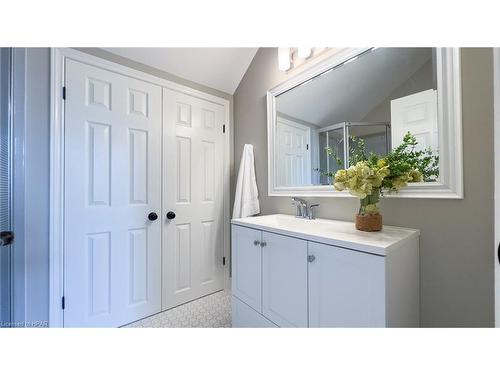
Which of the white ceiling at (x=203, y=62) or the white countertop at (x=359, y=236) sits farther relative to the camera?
the white ceiling at (x=203, y=62)

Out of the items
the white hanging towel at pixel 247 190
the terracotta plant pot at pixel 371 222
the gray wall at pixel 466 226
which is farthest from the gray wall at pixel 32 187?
the gray wall at pixel 466 226

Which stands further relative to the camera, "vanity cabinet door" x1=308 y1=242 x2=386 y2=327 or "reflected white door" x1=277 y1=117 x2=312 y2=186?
"reflected white door" x1=277 y1=117 x2=312 y2=186

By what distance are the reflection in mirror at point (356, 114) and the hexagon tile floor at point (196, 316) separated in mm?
1152

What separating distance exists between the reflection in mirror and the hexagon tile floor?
115 centimetres

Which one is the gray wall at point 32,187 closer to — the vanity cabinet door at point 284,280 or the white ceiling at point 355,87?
the vanity cabinet door at point 284,280

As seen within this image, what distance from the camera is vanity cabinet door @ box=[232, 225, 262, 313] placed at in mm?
1142

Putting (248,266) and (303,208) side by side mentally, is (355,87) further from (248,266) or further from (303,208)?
(248,266)

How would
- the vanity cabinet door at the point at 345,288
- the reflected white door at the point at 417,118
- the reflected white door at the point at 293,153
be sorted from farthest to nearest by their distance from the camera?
the reflected white door at the point at 293,153, the reflected white door at the point at 417,118, the vanity cabinet door at the point at 345,288

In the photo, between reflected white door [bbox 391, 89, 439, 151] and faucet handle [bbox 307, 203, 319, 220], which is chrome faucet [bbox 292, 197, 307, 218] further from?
reflected white door [bbox 391, 89, 439, 151]

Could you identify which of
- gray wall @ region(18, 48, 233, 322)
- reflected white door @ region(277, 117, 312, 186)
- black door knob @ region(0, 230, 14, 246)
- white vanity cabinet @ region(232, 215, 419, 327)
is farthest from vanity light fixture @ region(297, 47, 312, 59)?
black door knob @ region(0, 230, 14, 246)

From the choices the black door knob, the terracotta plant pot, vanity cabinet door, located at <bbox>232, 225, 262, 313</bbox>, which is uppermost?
the terracotta plant pot

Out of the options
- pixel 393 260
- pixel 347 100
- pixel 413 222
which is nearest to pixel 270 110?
pixel 347 100

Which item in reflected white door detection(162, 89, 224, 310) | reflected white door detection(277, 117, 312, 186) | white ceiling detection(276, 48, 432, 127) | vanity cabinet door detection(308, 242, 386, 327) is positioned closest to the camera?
vanity cabinet door detection(308, 242, 386, 327)

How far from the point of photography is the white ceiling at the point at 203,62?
1521 millimetres
